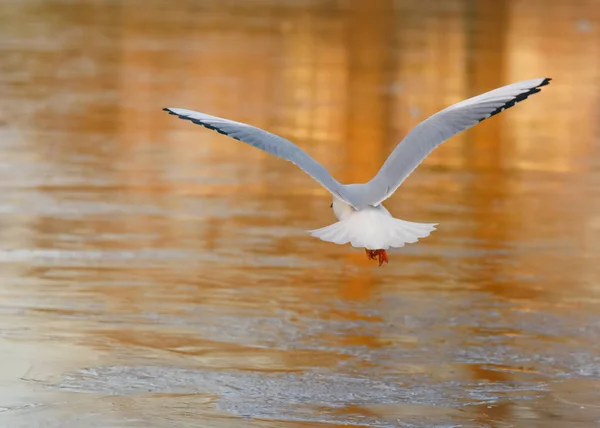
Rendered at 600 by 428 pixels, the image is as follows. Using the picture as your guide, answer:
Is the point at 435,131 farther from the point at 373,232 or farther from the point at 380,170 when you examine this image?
the point at 373,232

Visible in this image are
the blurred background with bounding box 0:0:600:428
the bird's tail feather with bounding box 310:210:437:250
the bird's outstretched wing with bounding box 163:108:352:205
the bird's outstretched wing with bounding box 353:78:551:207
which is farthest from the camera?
the blurred background with bounding box 0:0:600:428

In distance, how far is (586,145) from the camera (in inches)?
631

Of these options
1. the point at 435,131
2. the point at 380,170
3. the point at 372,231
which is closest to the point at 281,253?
the point at 435,131

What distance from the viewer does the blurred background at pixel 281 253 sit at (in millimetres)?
7746

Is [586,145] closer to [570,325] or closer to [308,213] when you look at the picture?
[308,213]

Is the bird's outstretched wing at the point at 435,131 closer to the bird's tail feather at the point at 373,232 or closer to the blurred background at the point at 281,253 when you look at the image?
the bird's tail feather at the point at 373,232

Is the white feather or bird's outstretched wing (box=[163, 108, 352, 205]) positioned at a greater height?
bird's outstretched wing (box=[163, 108, 352, 205])

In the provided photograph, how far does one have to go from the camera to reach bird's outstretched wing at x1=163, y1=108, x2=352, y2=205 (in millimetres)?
6941

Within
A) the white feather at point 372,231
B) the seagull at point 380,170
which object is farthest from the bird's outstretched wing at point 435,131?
the white feather at point 372,231

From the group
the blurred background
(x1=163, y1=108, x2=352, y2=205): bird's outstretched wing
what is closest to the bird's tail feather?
(x1=163, y1=108, x2=352, y2=205): bird's outstretched wing

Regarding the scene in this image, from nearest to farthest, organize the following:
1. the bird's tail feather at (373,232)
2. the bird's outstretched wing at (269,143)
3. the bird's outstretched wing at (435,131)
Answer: the bird's tail feather at (373,232) → the bird's outstretched wing at (269,143) → the bird's outstretched wing at (435,131)

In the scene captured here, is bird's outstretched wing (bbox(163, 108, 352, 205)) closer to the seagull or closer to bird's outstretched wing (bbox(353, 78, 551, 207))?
the seagull

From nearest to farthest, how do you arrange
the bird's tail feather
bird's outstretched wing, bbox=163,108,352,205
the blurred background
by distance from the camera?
1. the bird's tail feather
2. bird's outstretched wing, bbox=163,108,352,205
3. the blurred background

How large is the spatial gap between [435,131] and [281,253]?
134 inches
